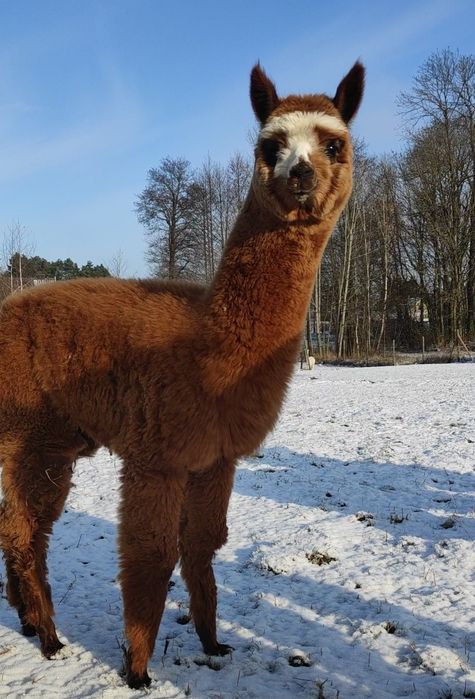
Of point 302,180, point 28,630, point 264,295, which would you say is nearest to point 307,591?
point 28,630

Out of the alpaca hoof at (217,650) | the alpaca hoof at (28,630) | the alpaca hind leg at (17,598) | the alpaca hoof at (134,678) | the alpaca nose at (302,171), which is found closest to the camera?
the alpaca nose at (302,171)

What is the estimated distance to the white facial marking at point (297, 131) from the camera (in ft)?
8.33

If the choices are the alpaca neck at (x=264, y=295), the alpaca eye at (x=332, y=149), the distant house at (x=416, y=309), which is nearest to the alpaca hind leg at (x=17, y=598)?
the alpaca neck at (x=264, y=295)

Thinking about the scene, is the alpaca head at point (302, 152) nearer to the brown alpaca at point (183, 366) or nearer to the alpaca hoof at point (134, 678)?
the brown alpaca at point (183, 366)

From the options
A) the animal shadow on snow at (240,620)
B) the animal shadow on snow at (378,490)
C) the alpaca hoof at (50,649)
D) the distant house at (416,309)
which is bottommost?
the animal shadow on snow at (240,620)

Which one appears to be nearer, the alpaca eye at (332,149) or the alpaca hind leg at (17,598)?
the alpaca eye at (332,149)

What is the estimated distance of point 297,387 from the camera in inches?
675

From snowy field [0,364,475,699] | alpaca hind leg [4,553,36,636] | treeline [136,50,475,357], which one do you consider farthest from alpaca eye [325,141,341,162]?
treeline [136,50,475,357]

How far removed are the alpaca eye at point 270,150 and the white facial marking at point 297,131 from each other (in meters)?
0.03

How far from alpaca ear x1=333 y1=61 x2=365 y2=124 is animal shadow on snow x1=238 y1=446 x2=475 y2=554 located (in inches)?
120

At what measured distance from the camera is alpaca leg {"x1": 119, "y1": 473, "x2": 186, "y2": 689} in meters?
2.76

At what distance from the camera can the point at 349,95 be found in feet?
9.41

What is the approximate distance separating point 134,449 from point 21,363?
92cm

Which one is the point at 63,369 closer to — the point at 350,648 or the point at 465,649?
the point at 350,648
